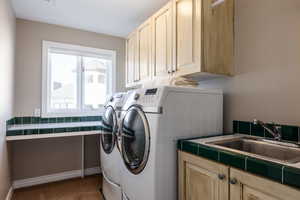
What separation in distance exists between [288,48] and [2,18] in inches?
99.8

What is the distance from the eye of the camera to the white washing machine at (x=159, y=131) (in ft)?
4.16

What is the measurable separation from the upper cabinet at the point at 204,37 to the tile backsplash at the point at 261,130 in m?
0.50

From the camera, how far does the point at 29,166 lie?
2.58 m

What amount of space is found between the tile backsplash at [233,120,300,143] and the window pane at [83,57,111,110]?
7.36 feet

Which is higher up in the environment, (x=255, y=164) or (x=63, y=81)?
(x=63, y=81)

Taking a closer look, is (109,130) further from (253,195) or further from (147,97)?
(253,195)

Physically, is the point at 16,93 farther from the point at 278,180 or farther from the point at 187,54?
the point at 278,180

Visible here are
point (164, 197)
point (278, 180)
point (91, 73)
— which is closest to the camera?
point (278, 180)

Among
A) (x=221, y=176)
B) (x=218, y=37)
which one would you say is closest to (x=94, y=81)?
(x=218, y=37)

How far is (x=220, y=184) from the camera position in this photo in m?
1.03

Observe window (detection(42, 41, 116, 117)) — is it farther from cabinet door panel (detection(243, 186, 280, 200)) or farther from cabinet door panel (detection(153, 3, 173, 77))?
cabinet door panel (detection(243, 186, 280, 200))

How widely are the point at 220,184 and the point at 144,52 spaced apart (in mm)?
1825

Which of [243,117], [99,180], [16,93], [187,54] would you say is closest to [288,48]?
Answer: [243,117]

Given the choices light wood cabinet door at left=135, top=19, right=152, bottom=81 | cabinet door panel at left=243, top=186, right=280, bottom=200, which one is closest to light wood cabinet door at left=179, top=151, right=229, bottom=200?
cabinet door panel at left=243, top=186, right=280, bottom=200
